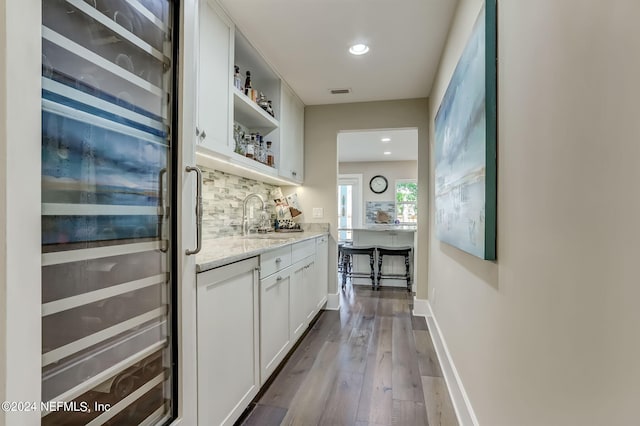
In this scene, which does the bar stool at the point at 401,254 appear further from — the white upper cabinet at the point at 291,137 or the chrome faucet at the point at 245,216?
the chrome faucet at the point at 245,216

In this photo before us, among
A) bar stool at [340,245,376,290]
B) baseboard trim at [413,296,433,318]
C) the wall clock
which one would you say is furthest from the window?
baseboard trim at [413,296,433,318]

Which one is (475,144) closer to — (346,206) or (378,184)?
(378,184)

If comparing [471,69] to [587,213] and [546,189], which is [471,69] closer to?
[546,189]

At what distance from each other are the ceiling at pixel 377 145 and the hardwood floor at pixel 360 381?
2.82 meters

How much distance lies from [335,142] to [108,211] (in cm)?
301

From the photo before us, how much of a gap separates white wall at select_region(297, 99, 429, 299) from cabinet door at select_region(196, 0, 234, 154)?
1747 millimetres

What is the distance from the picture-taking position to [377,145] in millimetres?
6277

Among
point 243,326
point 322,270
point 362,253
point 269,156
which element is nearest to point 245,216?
point 269,156

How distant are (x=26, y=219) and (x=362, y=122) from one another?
339cm

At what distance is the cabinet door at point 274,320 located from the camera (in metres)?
1.90

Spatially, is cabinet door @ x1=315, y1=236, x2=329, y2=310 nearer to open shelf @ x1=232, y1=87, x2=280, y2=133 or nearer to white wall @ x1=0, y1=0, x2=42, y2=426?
open shelf @ x1=232, y1=87, x2=280, y2=133


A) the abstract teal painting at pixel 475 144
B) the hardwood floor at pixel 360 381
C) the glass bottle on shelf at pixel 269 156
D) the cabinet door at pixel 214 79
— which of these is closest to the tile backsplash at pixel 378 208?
the hardwood floor at pixel 360 381

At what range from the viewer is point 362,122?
12.1 ft

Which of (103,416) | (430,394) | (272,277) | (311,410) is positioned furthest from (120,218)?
(430,394)
